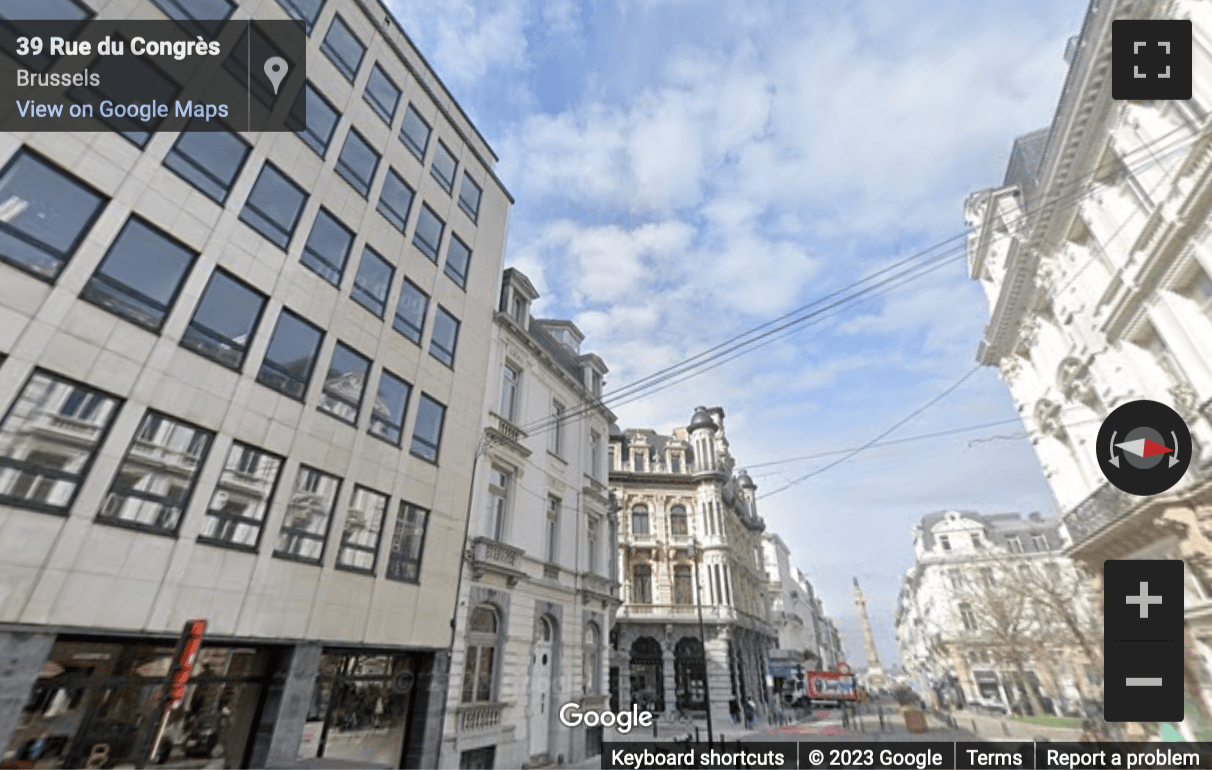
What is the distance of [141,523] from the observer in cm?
780

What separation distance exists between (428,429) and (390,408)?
1421mm

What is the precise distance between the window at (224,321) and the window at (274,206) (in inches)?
58.1

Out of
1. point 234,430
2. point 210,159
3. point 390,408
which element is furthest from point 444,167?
point 234,430

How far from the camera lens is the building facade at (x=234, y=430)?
700 cm

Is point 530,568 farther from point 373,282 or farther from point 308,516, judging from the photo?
point 373,282

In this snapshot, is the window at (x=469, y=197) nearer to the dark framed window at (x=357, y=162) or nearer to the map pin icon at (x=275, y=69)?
the dark framed window at (x=357, y=162)

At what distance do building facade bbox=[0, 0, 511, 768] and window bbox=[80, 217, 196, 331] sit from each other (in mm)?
38

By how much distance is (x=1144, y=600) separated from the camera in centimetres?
729

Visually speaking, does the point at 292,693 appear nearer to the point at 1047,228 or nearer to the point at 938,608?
the point at 1047,228

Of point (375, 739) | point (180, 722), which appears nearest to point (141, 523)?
point (180, 722)

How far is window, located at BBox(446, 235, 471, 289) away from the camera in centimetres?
1627

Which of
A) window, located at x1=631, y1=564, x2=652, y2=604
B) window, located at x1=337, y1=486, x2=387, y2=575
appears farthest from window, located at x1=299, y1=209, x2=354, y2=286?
window, located at x1=631, y1=564, x2=652, y2=604

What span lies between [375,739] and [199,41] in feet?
50.3

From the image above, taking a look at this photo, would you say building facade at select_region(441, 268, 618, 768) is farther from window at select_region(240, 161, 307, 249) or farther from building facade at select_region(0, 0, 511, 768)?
window at select_region(240, 161, 307, 249)
